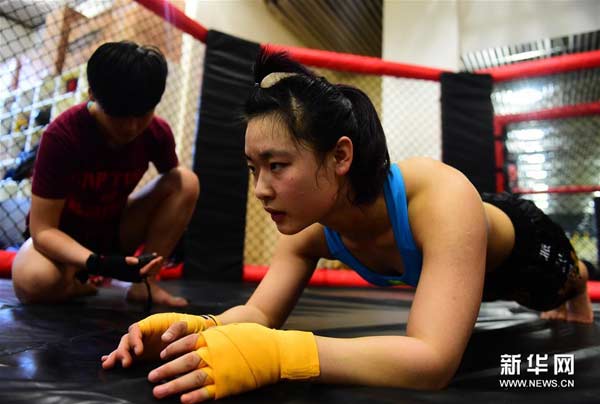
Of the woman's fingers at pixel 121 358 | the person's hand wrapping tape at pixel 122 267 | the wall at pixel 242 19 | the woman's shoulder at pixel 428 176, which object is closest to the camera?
the woman's fingers at pixel 121 358

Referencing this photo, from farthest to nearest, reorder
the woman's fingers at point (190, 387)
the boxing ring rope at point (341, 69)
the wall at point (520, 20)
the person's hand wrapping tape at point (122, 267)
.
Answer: the wall at point (520, 20) < the boxing ring rope at point (341, 69) < the person's hand wrapping tape at point (122, 267) < the woman's fingers at point (190, 387)

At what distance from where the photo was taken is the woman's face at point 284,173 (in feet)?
1.87

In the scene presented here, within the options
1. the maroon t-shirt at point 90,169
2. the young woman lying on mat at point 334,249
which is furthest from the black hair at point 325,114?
the maroon t-shirt at point 90,169

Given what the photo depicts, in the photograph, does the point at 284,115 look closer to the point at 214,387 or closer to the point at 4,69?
the point at 214,387

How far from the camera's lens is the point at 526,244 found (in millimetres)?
901

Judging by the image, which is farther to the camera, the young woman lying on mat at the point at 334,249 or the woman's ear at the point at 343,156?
the woman's ear at the point at 343,156

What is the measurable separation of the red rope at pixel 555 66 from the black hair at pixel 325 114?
1.88 metres

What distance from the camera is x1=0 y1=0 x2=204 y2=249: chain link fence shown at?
2.43 m

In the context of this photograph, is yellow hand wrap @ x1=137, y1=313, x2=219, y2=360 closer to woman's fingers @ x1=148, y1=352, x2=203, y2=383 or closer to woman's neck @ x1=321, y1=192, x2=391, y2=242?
woman's fingers @ x1=148, y1=352, x2=203, y2=383

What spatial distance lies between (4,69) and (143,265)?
2.54 metres

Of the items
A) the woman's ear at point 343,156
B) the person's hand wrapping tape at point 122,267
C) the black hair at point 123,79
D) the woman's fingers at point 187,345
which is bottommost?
the person's hand wrapping tape at point 122,267

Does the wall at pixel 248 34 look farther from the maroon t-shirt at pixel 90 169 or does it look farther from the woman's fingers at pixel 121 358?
the woman's fingers at pixel 121 358

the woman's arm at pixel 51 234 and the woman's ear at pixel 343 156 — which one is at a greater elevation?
the woman's ear at pixel 343 156

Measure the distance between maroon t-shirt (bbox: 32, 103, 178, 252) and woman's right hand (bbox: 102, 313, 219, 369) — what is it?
59 cm
